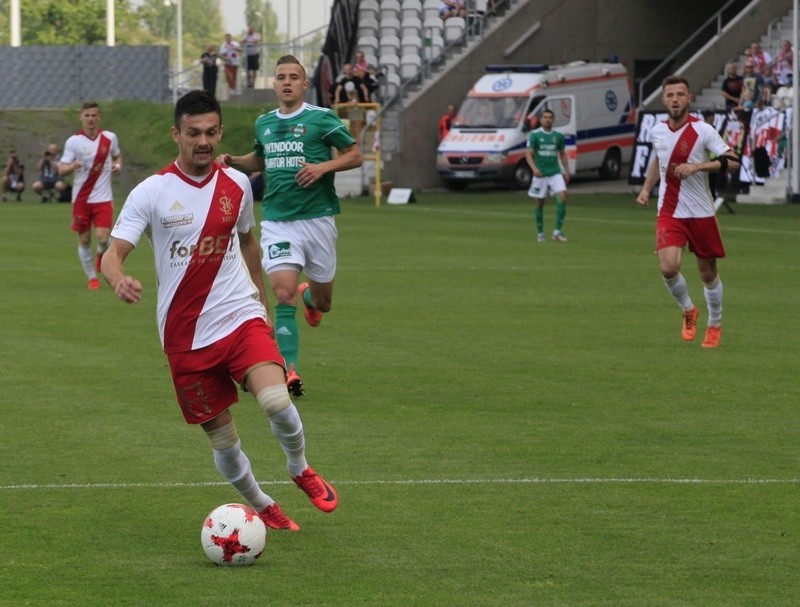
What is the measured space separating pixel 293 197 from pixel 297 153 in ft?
1.01

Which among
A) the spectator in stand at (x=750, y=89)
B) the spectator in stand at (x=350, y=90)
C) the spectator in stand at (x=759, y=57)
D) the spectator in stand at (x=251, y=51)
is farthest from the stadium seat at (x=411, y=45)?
the spectator in stand at (x=750, y=89)

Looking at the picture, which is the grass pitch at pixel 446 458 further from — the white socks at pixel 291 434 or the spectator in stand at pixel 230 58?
the spectator in stand at pixel 230 58

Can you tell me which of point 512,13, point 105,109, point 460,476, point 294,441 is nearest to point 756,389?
point 460,476

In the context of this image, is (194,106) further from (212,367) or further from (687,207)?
(687,207)

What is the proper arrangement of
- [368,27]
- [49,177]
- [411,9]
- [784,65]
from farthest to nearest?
[411,9] < [368,27] < [49,177] < [784,65]

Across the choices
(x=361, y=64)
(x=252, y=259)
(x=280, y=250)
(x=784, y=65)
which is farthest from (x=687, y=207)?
(x=361, y=64)

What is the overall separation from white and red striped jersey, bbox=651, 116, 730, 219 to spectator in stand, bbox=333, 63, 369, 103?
30.1 meters

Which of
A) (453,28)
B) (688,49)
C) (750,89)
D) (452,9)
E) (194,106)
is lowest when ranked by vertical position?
(194,106)

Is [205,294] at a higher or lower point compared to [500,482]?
higher

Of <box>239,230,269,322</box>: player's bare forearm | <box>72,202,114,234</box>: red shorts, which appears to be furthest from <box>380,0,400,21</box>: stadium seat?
<box>239,230,269,322</box>: player's bare forearm

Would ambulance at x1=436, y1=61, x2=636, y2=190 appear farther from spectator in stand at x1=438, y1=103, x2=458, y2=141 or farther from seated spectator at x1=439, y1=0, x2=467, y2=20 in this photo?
seated spectator at x1=439, y1=0, x2=467, y2=20

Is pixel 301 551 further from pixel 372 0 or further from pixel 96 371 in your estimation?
pixel 372 0

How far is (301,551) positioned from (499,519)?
3.42 ft

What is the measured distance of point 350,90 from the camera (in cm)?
4409
